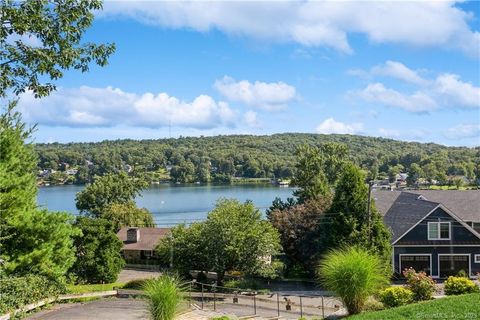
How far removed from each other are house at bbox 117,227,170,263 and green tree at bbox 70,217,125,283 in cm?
1090

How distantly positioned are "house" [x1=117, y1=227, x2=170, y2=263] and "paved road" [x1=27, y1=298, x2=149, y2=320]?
22.4 metres

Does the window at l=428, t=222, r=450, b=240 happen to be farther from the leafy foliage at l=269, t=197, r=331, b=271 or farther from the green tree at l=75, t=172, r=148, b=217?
the green tree at l=75, t=172, r=148, b=217

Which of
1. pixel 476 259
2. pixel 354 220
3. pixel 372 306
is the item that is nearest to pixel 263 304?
pixel 354 220

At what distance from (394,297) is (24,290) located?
1269 cm

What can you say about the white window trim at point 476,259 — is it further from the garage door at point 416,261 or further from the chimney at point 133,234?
the chimney at point 133,234

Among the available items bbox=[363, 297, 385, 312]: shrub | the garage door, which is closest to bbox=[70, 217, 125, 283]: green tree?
the garage door

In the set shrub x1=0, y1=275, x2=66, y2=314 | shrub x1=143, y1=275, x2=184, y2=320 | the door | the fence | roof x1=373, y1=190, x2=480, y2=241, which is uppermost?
roof x1=373, y1=190, x2=480, y2=241

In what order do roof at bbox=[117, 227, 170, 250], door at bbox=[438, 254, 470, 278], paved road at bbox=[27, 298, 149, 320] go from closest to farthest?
paved road at bbox=[27, 298, 149, 320], door at bbox=[438, 254, 470, 278], roof at bbox=[117, 227, 170, 250]

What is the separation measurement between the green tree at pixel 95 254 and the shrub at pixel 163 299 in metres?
24.6

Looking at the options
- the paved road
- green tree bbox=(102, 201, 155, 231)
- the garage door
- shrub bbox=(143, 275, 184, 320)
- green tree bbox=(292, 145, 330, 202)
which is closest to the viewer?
shrub bbox=(143, 275, 184, 320)

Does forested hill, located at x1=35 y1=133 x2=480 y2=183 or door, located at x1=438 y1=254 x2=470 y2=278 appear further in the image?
forested hill, located at x1=35 y1=133 x2=480 y2=183

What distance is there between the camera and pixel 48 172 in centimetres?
14138

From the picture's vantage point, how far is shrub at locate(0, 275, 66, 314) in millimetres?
18516

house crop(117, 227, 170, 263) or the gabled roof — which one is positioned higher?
the gabled roof
